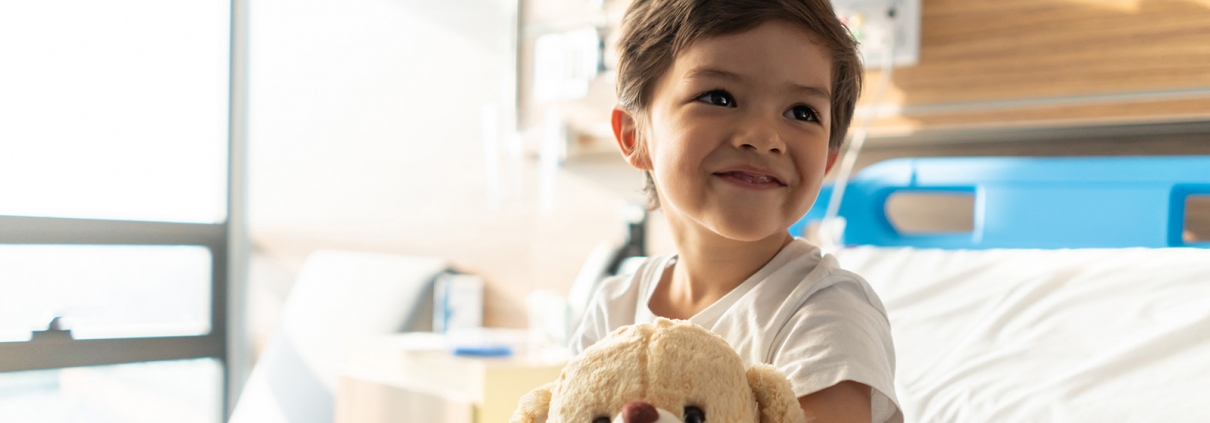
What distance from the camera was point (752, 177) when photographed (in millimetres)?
752

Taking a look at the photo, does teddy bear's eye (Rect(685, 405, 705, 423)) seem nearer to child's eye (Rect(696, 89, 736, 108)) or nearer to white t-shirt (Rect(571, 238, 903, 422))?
white t-shirt (Rect(571, 238, 903, 422))

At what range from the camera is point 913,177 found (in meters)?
1.47

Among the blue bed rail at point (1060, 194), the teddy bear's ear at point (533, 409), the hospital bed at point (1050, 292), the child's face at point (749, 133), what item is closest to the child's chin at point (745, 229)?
the child's face at point (749, 133)

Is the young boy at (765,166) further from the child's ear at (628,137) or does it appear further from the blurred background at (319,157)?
the blurred background at (319,157)

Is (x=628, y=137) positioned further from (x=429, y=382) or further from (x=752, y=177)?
(x=429, y=382)

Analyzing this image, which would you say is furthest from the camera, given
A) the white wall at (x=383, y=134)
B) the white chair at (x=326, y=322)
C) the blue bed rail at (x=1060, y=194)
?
the white wall at (x=383, y=134)

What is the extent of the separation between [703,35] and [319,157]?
226 centimetres

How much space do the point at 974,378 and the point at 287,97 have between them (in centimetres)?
241

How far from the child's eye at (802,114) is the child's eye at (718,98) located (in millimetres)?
53

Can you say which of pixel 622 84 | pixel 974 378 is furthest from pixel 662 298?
pixel 974 378

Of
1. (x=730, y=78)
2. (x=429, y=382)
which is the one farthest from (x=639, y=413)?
(x=429, y=382)

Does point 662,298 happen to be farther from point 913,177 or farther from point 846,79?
point 913,177

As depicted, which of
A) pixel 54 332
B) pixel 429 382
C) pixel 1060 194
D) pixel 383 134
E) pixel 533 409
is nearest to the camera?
pixel 533 409

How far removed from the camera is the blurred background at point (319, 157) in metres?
1.55
